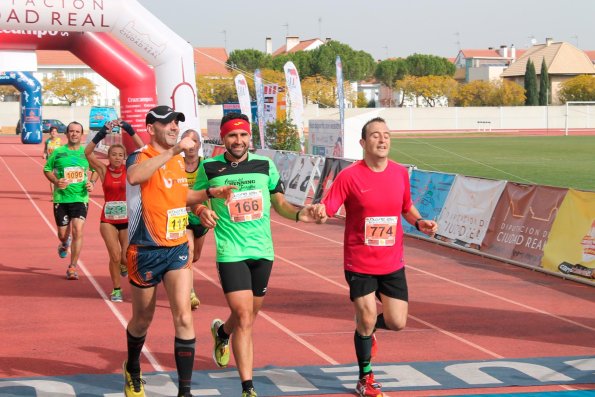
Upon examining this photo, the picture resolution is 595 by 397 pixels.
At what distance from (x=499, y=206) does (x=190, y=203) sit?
9.40 m

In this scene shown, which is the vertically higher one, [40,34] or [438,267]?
[40,34]

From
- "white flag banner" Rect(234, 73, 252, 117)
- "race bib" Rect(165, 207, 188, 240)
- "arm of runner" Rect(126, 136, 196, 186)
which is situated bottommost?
"race bib" Rect(165, 207, 188, 240)

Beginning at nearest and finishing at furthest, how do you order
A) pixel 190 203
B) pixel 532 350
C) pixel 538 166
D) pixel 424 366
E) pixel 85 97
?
1. pixel 190 203
2. pixel 424 366
3. pixel 532 350
4. pixel 538 166
5. pixel 85 97

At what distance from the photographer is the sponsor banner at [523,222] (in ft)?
47.8

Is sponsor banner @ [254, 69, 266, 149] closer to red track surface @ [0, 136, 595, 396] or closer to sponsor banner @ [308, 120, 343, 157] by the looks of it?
sponsor banner @ [308, 120, 343, 157]

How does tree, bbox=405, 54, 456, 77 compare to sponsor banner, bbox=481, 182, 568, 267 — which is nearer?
sponsor banner, bbox=481, 182, 568, 267

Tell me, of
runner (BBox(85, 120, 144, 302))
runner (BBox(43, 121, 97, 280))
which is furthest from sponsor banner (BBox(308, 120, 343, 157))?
runner (BBox(85, 120, 144, 302))

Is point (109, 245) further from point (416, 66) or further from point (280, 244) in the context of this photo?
→ point (416, 66)

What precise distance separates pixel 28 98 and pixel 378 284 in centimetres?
5344

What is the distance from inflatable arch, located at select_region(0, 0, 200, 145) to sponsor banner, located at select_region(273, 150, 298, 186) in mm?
7280

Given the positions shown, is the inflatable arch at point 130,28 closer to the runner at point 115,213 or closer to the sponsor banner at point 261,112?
the runner at point 115,213

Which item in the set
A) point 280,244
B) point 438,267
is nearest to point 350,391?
point 438,267

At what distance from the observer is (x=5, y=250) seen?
1670 cm

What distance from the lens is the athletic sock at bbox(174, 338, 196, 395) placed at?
696cm
